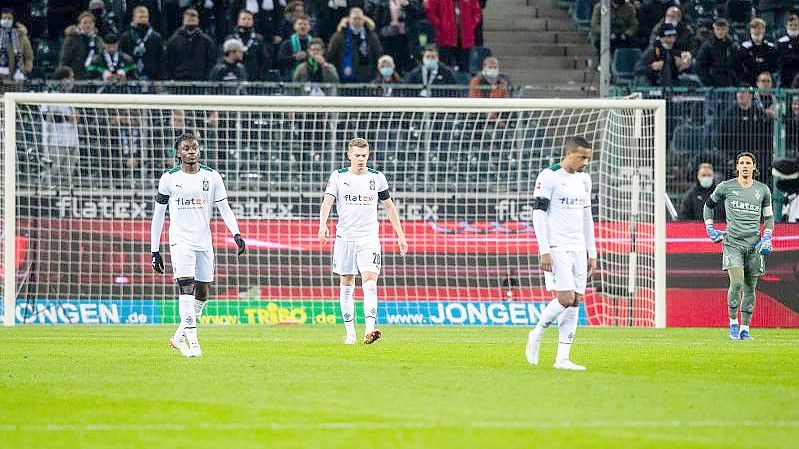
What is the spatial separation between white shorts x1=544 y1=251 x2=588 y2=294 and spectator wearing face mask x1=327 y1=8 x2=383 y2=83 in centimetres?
1213

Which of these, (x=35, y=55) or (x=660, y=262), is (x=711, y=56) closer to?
(x=660, y=262)

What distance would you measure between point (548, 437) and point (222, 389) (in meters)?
3.36

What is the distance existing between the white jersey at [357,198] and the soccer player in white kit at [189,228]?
184 cm

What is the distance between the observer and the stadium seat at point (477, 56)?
87.3 ft

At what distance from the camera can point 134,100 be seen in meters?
19.4

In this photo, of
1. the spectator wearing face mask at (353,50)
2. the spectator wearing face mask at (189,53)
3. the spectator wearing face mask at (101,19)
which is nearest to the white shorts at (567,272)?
the spectator wearing face mask at (353,50)

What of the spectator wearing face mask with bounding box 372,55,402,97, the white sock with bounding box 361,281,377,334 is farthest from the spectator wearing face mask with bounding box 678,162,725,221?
the white sock with bounding box 361,281,377,334

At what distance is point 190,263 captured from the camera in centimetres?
1444

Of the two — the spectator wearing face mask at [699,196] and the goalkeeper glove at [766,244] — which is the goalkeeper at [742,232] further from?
the spectator wearing face mask at [699,196]

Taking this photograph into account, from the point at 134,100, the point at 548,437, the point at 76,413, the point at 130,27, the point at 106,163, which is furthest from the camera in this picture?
the point at 130,27

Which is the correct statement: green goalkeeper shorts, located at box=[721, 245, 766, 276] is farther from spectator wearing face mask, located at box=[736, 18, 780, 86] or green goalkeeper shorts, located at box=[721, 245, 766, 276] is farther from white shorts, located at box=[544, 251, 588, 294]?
spectator wearing face mask, located at box=[736, 18, 780, 86]

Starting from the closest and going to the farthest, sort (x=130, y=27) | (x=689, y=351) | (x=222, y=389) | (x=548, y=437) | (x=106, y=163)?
(x=548, y=437) → (x=222, y=389) → (x=689, y=351) → (x=106, y=163) → (x=130, y=27)

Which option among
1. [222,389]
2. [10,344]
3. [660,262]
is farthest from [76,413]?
[660,262]

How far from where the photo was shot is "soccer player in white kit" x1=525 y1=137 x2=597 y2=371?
12859 millimetres
